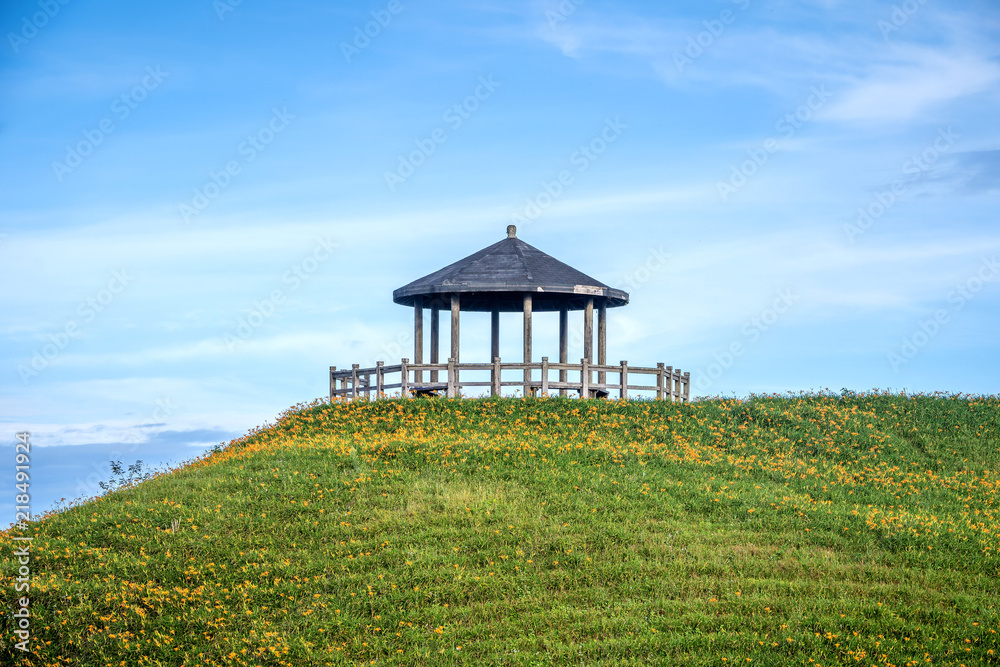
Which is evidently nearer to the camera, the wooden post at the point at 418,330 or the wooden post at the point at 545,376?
the wooden post at the point at 545,376

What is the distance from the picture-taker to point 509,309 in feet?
113

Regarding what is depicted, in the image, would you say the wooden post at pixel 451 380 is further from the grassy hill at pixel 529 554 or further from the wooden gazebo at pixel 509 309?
the grassy hill at pixel 529 554

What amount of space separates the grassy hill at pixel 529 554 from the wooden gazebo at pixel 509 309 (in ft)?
10.3

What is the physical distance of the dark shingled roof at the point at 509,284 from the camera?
29.8m

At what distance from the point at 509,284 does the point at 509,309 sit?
→ 15.9 ft

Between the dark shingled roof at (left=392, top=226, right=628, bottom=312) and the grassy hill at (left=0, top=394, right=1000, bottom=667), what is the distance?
564cm

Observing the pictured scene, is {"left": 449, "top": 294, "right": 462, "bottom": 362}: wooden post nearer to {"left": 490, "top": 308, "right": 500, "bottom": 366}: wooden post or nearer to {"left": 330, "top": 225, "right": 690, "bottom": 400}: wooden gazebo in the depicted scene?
{"left": 330, "top": 225, "right": 690, "bottom": 400}: wooden gazebo

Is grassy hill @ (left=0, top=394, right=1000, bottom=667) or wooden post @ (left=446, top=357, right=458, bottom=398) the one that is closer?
grassy hill @ (left=0, top=394, right=1000, bottom=667)

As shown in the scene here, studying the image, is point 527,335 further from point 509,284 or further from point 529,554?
point 529,554

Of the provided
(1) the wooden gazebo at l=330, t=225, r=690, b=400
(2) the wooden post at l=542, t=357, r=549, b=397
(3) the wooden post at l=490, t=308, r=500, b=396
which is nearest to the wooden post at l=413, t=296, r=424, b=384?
(1) the wooden gazebo at l=330, t=225, r=690, b=400

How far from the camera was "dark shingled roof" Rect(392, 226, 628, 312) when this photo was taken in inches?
1174

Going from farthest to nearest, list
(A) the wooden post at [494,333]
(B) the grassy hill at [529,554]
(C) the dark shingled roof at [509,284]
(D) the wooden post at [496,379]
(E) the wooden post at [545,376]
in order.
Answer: (A) the wooden post at [494,333] < (C) the dark shingled roof at [509,284] < (D) the wooden post at [496,379] < (E) the wooden post at [545,376] < (B) the grassy hill at [529,554]

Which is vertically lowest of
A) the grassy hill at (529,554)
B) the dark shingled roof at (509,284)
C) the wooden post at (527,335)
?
the grassy hill at (529,554)

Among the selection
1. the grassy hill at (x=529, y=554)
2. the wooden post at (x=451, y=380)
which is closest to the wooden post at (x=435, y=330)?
the wooden post at (x=451, y=380)
